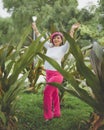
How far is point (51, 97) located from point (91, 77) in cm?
99

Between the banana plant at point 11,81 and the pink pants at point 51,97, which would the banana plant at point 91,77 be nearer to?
the banana plant at point 11,81

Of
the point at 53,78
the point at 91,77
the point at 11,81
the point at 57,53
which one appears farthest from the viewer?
the point at 57,53

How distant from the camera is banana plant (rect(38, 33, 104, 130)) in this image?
338 cm

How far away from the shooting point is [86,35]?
24.3 m

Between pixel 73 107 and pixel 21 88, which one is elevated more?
pixel 21 88

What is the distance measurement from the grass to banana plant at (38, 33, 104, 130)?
0.68m

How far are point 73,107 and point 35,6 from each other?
3610cm

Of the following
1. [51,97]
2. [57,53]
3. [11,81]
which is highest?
[57,53]

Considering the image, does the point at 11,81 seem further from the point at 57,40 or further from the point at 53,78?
the point at 57,40

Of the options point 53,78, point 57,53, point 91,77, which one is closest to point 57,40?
point 57,53

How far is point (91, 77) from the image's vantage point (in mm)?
3443

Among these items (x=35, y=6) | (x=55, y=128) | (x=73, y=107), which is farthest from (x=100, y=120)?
(x=35, y=6)

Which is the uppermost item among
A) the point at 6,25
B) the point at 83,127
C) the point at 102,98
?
the point at 6,25

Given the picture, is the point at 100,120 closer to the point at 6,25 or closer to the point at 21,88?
the point at 21,88
